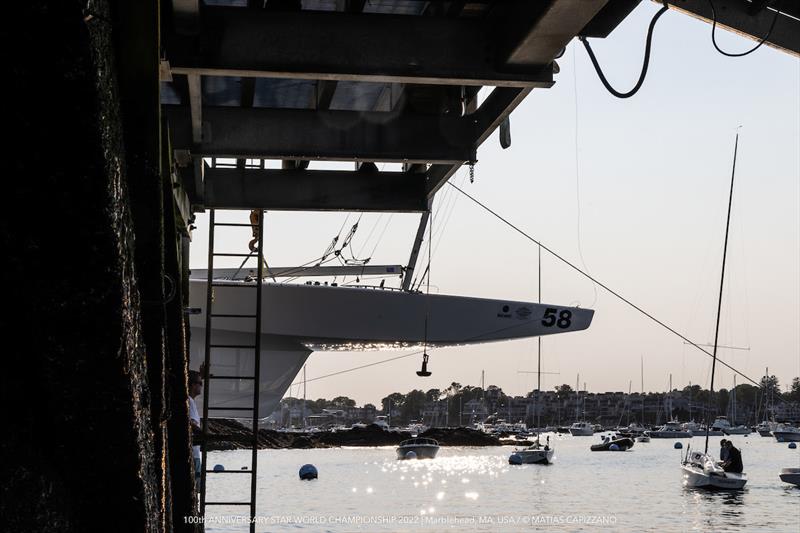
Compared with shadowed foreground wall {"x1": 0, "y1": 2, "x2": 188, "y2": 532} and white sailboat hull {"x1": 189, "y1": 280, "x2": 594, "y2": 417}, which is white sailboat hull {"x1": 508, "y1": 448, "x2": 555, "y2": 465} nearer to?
white sailboat hull {"x1": 189, "y1": 280, "x2": 594, "y2": 417}

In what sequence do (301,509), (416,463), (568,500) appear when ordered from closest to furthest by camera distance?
1. (301,509)
2. (568,500)
3. (416,463)

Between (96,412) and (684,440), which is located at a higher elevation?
(96,412)

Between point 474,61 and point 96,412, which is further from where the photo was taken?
point 474,61

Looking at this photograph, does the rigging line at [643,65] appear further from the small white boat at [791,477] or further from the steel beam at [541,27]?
the small white boat at [791,477]

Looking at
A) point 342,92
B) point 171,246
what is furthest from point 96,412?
point 342,92

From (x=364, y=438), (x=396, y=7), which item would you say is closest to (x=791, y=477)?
(x=396, y=7)

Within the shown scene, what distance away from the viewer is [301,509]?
42.8 meters

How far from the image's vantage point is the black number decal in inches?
1729

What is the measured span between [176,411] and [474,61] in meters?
2.64

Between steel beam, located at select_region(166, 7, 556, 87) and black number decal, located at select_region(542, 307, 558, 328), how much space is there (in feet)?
126

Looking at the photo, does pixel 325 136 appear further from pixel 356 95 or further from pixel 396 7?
pixel 396 7

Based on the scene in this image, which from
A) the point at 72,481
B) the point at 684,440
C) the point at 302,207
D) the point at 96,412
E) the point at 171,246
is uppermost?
the point at 302,207

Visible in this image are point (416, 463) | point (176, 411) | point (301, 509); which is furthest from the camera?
point (416, 463)

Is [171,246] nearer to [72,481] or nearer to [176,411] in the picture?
[176,411]
